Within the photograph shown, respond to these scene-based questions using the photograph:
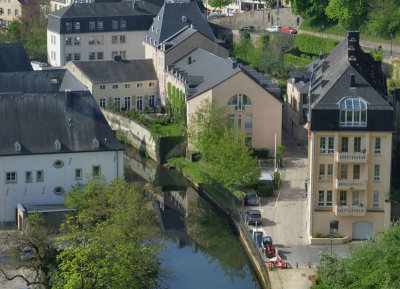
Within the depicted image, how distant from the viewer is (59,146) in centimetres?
7050

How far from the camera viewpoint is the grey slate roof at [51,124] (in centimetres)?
7044

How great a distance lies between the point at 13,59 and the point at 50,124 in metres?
19.5

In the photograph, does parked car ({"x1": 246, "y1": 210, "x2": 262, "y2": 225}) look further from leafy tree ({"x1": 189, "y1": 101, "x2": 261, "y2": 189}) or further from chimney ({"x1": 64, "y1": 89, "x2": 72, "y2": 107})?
chimney ({"x1": 64, "y1": 89, "x2": 72, "y2": 107})

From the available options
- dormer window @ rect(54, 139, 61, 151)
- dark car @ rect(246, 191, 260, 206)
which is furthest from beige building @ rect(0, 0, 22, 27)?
dark car @ rect(246, 191, 260, 206)

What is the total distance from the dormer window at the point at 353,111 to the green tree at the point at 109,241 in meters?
11.5

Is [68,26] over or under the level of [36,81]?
over

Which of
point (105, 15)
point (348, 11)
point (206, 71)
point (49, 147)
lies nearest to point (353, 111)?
point (49, 147)

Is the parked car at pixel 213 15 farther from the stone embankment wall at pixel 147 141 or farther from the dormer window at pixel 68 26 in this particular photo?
the stone embankment wall at pixel 147 141

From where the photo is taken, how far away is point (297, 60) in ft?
341

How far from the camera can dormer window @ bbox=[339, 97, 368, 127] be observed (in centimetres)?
Answer: 6525

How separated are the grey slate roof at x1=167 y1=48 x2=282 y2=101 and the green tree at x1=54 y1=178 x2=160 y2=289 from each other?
18.8 meters

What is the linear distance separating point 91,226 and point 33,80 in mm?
24129

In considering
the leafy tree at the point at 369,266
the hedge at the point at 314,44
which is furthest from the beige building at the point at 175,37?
the leafy tree at the point at 369,266

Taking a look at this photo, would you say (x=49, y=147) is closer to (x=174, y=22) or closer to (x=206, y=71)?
(x=206, y=71)
